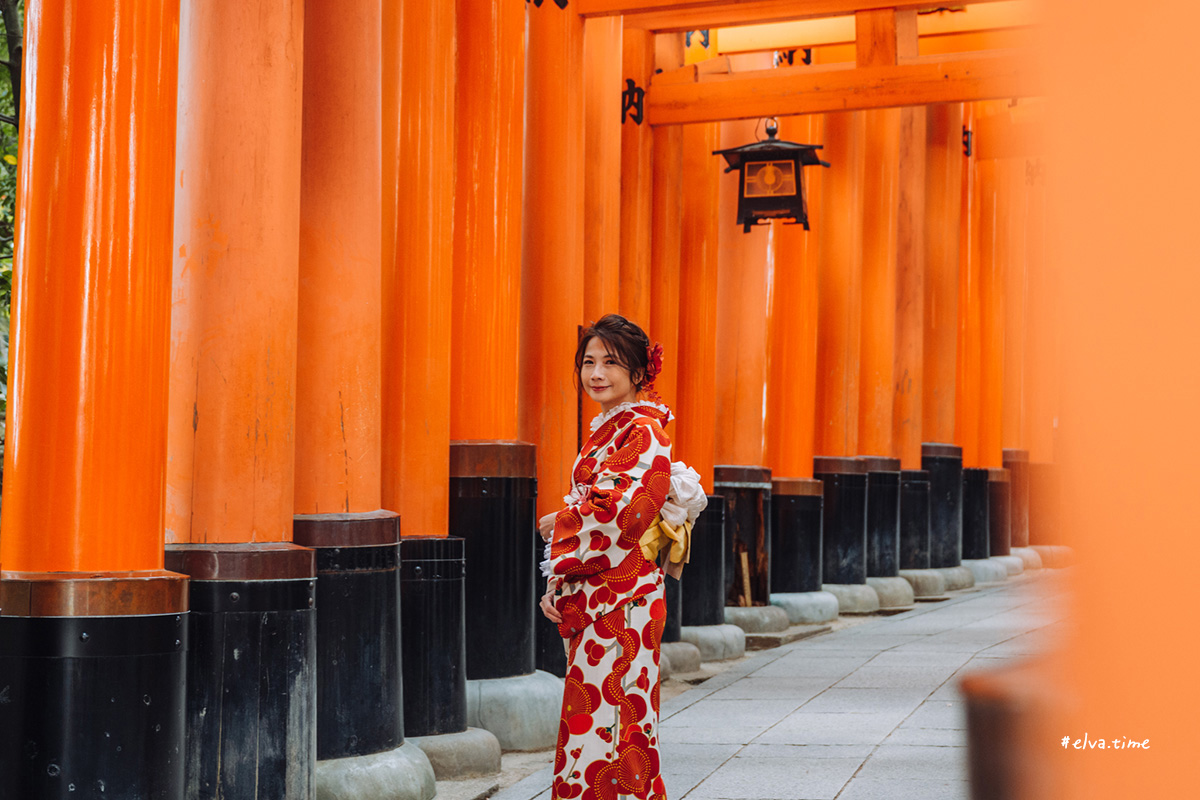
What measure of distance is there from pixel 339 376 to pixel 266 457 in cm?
61

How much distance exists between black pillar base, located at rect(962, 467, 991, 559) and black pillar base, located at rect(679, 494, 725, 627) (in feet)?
22.4

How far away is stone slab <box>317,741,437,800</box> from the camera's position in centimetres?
456

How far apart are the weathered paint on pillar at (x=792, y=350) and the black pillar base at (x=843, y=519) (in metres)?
0.73

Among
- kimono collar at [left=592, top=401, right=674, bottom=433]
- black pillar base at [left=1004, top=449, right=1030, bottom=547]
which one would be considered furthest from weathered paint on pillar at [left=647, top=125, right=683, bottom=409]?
kimono collar at [left=592, top=401, right=674, bottom=433]

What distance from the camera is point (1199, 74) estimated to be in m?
0.89

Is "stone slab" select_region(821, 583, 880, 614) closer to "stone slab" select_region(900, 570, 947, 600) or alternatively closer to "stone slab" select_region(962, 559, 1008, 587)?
"stone slab" select_region(900, 570, 947, 600)

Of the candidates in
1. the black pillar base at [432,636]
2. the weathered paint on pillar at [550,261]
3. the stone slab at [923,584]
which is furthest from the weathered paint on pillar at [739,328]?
the black pillar base at [432,636]

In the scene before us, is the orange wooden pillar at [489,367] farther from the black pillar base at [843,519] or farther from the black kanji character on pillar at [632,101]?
the black pillar base at [843,519]

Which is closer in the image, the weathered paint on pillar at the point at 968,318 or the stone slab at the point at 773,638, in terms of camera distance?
the stone slab at the point at 773,638

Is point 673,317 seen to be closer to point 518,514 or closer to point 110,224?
point 518,514

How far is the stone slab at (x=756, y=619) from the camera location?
33.0 feet

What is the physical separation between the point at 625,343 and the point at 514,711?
9.09 ft

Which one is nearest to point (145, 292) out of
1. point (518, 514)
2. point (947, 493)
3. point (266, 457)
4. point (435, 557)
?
point (266, 457)

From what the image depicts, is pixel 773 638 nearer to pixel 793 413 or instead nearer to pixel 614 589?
pixel 793 413
